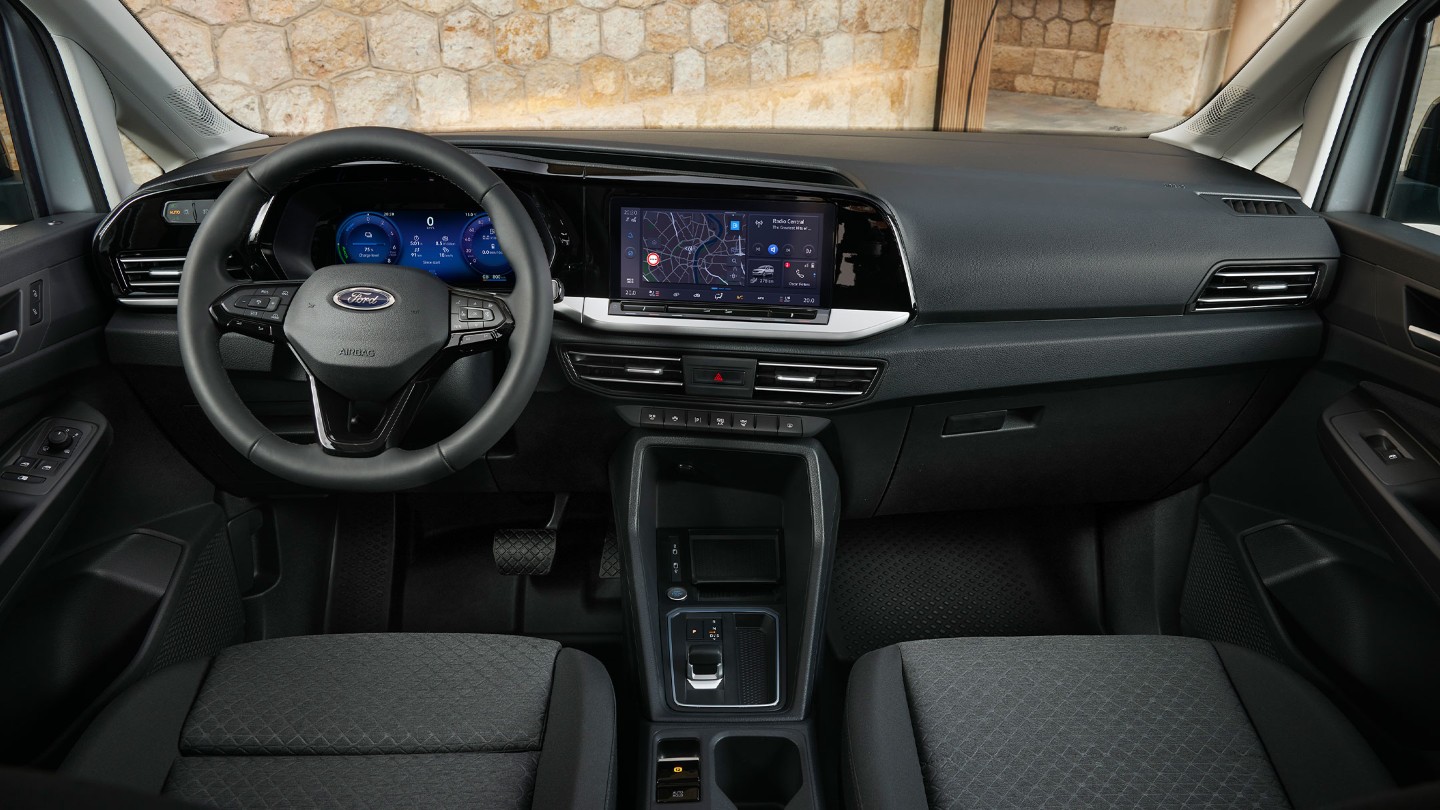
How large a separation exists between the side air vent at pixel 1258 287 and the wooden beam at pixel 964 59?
5781 mm

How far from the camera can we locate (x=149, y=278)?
59.9 inches

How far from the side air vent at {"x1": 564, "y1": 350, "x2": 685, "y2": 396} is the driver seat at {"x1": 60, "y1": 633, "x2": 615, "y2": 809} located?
431 millimetres

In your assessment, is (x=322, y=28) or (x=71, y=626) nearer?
(x=71, y=626)

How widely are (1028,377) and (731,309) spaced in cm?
51

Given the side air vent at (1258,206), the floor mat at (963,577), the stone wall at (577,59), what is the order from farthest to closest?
the stone wall at (577,59) < the floor mat at (963,577) < the side air vent at (1258,206)

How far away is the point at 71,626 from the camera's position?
1441 mm

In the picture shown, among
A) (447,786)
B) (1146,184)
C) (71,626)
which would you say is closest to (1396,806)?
(447,786)

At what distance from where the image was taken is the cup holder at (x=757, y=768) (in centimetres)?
143

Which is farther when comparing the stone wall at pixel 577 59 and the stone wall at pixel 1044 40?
the stone wall at pixel 1044 40

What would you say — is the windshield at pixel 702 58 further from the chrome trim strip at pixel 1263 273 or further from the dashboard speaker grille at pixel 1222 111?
the chrome trim strip at pixel 1263 273

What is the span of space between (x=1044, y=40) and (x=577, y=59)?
15.8ft

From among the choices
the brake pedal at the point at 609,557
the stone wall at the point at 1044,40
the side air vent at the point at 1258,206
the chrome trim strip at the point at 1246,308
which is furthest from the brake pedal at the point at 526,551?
the stone wall at the point at 1044,40

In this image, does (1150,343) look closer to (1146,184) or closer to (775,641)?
(1146,184)

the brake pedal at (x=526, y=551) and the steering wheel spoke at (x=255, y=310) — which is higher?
the steering wheel spoke at (x=255, y=310)
